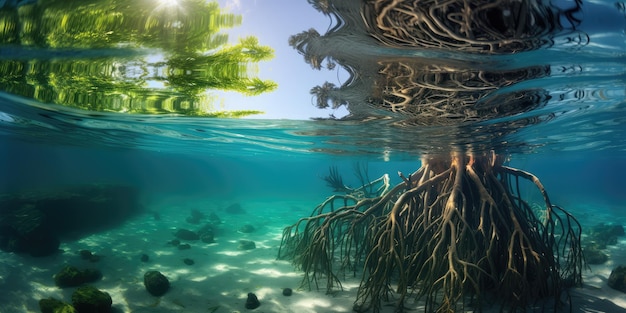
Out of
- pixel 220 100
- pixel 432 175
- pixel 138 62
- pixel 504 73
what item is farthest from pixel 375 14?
pixel 432 175

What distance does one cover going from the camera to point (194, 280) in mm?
10047

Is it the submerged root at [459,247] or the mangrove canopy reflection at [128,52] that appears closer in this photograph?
the mangrove canopy reflection at [128,52]

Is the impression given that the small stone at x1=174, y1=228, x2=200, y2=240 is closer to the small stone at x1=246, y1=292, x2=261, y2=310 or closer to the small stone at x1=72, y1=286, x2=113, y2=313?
the small stone at x1=72, y1=286, x2=113, y2=313

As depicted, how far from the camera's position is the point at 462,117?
9719mm

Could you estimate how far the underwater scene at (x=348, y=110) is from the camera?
16.1 ft

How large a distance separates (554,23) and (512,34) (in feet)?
1.71

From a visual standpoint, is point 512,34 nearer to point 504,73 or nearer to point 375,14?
point 504,73

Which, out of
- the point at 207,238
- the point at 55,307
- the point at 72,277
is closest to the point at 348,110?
the point at 55,307

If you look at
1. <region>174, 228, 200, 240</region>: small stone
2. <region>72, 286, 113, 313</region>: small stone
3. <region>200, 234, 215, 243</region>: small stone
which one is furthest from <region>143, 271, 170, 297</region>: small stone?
<region>174, 228, 200, 240</region>: small stone

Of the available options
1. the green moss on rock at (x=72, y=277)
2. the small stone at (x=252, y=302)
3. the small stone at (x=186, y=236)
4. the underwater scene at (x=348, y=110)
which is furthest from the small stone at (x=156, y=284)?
the small stone at (x=186, y=236)

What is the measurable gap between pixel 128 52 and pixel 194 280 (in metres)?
7.47

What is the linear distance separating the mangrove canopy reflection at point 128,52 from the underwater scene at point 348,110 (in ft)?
0.16

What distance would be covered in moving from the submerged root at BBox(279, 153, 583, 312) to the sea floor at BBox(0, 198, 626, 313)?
0.69m

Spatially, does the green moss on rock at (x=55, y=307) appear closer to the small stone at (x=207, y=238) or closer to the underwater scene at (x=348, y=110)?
the underwater scene at (x=348, y=110)
